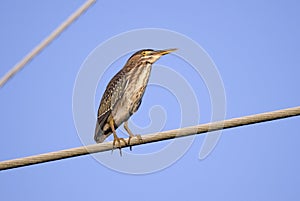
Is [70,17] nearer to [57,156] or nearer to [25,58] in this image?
[25,58]

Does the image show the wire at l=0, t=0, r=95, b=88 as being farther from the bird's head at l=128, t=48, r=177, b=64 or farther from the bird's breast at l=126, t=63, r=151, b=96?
the bird's head at l=128, t=48, r=177, b=64

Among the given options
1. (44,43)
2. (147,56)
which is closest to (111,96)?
(147,56)

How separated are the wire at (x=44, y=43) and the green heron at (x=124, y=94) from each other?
5.39 m

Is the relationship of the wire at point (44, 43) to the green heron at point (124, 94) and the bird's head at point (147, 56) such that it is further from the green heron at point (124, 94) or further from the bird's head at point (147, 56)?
the bird's head at point (147, 56)

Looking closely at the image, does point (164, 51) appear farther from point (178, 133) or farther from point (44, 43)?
point (44, 43)

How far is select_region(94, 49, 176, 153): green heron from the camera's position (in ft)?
29.6

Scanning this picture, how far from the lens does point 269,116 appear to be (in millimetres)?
5059

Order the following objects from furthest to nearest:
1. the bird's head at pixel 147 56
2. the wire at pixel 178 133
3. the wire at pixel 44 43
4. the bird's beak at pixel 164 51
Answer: the bird's head at pixel 147 56
the bird's beak at pixel 164 51
the wire at pixel 178 133
the wire at pixel 44 43

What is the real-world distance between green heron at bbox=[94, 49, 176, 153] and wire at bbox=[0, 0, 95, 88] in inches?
212

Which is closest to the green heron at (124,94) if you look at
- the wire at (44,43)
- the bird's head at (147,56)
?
the bird's head at (147,56)

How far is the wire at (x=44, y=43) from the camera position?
3.11 m

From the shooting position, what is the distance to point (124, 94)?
9.14 metres

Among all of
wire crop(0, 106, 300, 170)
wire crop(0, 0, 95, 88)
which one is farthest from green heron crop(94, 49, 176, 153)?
wire crop(0, 0, 95, 88)

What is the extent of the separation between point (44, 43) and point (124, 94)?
5.91 m
